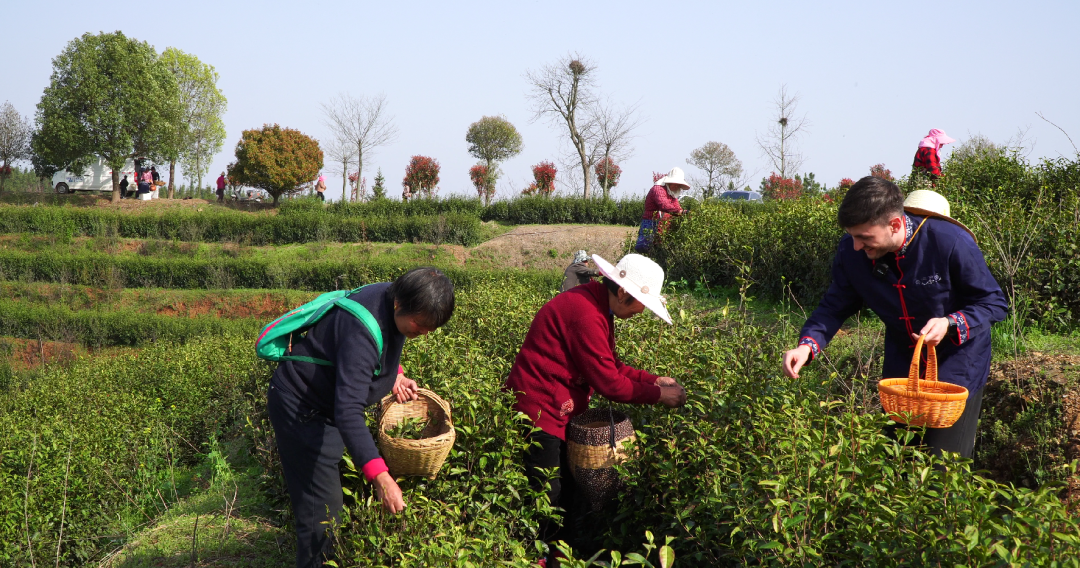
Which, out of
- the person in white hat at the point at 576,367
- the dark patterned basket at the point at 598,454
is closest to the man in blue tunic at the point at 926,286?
the person in white hat at the point at 576,367

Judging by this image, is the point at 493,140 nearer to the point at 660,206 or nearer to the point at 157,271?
the point at 157,271

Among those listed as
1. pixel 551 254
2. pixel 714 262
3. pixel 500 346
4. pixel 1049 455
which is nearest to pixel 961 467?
pixel 1049 455

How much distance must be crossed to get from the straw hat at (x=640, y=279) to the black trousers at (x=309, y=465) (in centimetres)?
121

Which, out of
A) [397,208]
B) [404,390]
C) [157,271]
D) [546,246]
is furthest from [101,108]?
[404,390]

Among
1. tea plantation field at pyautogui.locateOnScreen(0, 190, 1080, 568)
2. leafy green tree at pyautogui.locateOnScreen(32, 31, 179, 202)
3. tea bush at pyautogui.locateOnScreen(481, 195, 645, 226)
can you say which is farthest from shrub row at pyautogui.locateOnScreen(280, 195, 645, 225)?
tea plantation field at pyautogui.locateOnScreen(0, 190, 1080, 568)

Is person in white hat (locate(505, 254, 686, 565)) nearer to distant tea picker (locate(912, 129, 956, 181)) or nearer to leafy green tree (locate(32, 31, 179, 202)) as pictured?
distant tea picker (locate(912, 129, 956, 181))

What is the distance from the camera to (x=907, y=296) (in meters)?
2.57

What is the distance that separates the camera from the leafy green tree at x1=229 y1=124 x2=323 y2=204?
2562 centimetres

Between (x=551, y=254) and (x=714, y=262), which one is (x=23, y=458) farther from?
(x=551, y=254)

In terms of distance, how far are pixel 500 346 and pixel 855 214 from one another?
300cm

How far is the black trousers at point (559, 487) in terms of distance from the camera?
296 centimetres

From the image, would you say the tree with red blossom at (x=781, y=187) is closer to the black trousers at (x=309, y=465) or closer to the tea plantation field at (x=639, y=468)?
the tea plantation field at (x=639, y=468)

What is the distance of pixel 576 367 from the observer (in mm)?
2943

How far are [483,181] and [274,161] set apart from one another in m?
7.55
